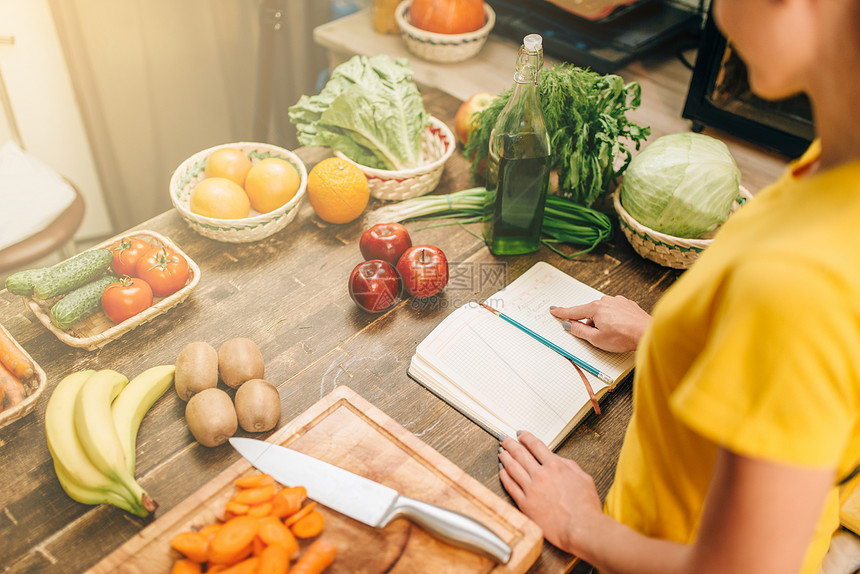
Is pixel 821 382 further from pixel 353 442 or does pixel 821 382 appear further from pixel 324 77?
pixel 324 77

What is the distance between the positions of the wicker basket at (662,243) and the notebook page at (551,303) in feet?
0.53

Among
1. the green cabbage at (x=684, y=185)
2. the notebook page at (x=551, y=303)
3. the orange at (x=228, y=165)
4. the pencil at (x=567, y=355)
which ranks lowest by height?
the notebook page at (x=551, y=303)

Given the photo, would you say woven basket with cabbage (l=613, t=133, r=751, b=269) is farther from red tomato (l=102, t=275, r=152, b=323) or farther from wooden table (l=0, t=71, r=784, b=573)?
red tomato (l=102, t=275, r=152, b=323)

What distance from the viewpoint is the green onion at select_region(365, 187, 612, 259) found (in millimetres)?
1335

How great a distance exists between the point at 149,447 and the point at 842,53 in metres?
1.00

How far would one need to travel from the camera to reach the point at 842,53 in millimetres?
420

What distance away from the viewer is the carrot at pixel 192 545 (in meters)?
0.74

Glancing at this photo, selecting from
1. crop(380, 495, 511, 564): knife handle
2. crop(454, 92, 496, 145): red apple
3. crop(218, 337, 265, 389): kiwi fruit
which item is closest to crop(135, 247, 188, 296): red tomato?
crop(218, 337, 265, 389): kiwi fruit

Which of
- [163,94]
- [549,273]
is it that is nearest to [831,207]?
[549,273]

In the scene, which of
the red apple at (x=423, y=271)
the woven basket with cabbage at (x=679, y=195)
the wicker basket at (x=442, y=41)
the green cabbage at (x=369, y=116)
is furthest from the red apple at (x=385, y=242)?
the wicker basket at (x=442, y=41)

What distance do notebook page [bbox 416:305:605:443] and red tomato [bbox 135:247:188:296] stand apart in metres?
0.51

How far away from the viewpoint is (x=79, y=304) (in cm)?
107

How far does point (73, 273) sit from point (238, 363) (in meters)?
0.40

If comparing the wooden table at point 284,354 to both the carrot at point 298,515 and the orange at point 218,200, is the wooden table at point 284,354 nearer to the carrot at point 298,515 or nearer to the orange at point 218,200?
the orange at point 218,200
